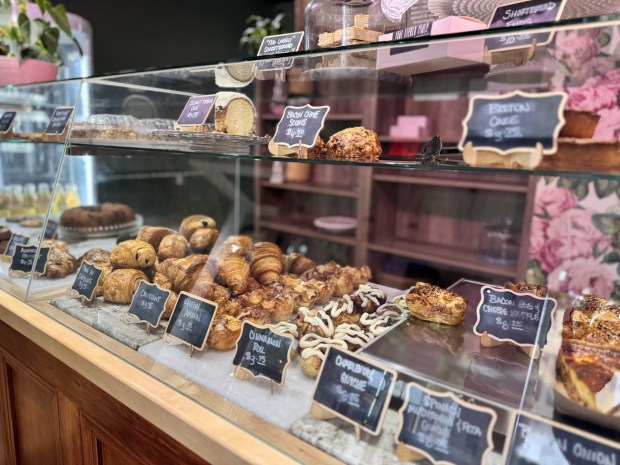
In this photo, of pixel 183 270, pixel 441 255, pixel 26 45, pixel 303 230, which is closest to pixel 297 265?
pixel 183 270

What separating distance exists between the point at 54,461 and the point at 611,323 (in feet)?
4.91

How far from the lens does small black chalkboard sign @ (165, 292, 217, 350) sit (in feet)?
3.43

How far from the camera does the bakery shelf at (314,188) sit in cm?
334

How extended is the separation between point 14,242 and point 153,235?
554 millimetres

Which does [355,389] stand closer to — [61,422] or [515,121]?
[515,121]

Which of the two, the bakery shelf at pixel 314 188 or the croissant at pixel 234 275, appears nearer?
the croissant at pixel 234 275

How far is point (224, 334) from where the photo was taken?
1.06 m

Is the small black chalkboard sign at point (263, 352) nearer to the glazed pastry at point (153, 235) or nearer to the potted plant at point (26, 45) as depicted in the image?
the glazed pastry at point (153, 235)

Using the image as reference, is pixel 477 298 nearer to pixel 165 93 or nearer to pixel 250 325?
pixel 250 325

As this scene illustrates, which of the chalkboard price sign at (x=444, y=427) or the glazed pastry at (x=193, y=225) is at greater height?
the glazed pastry at (x=193, y=225)

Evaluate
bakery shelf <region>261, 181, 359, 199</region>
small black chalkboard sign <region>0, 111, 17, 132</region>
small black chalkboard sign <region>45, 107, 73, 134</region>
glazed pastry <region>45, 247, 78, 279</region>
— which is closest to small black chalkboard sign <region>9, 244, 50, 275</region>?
glazed pastry <region>45, 247, 78, 279</region>

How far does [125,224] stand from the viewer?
2.10m

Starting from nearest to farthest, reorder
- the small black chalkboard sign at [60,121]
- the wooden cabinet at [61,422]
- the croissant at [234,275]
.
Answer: the wooden cabinet at [61,422]
the croissant at [234,275]
the small black chalkboard sign at [60,121]

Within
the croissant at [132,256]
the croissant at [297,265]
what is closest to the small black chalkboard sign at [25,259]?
the croissant at [132,256]
